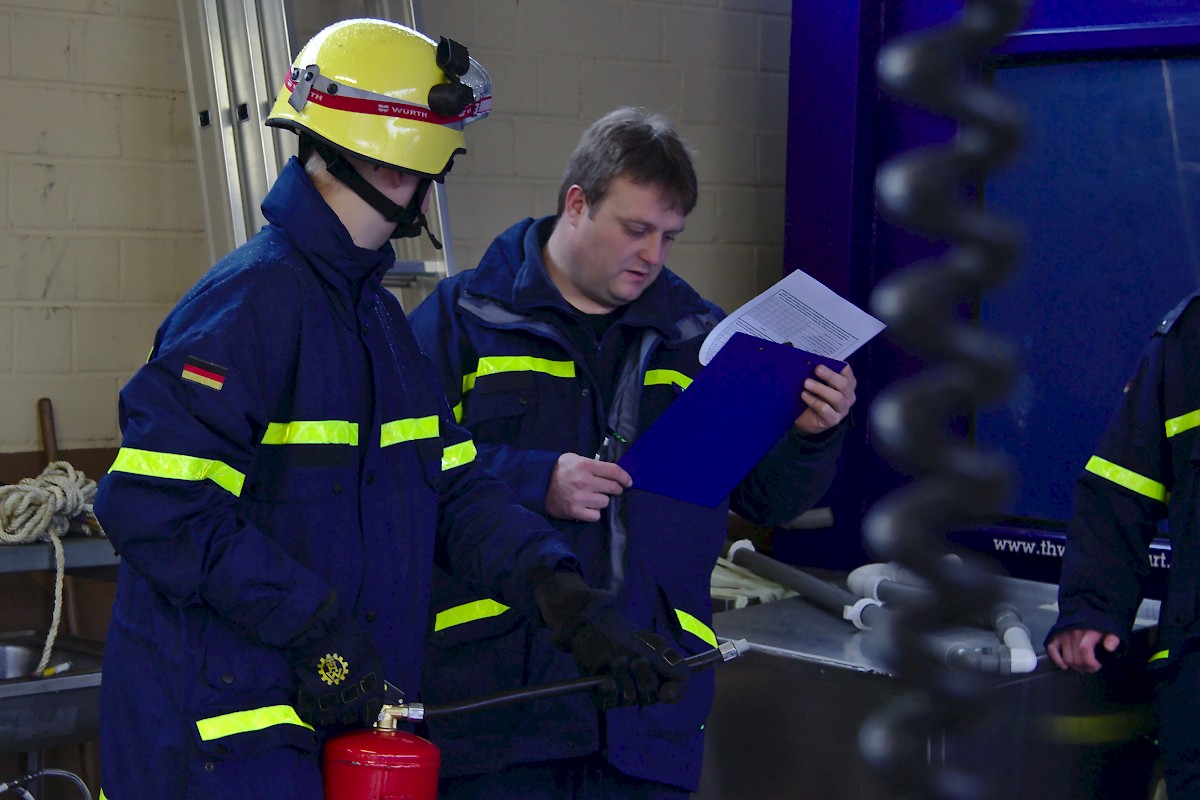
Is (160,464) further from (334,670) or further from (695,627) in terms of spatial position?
(695,627)

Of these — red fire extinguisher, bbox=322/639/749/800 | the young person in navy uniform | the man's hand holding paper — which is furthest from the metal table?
red fire extinguisher, bbox=322/639/749/800

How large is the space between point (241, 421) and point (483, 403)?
1.85 feet

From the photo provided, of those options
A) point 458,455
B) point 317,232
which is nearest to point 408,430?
point 458,455

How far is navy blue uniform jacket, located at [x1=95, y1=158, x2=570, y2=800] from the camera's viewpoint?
1336 millimetres

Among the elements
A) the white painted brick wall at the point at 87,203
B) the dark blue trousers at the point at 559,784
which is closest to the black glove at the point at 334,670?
the dark blue trousers at the point at 559,784

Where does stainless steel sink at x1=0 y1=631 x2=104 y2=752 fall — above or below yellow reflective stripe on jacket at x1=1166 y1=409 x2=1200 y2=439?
below

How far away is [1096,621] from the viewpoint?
2219mm

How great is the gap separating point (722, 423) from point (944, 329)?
1537 mm

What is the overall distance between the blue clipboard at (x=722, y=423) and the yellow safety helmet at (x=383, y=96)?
48cm

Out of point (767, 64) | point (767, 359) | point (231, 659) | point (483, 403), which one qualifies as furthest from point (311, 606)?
point (767, 64)

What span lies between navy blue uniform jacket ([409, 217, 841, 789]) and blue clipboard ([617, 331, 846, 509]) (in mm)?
51

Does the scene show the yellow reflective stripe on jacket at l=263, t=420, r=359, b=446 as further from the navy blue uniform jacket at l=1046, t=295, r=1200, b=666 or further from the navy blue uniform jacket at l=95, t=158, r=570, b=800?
the navy blue uniform jacket at l=1046, t=295, r=1200, b=666

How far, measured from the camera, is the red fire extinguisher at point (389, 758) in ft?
4.58

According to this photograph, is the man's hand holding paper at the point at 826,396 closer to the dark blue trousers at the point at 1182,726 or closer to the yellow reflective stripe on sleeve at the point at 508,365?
the yellow reflective stripe on sleeve at the point at 508,365
